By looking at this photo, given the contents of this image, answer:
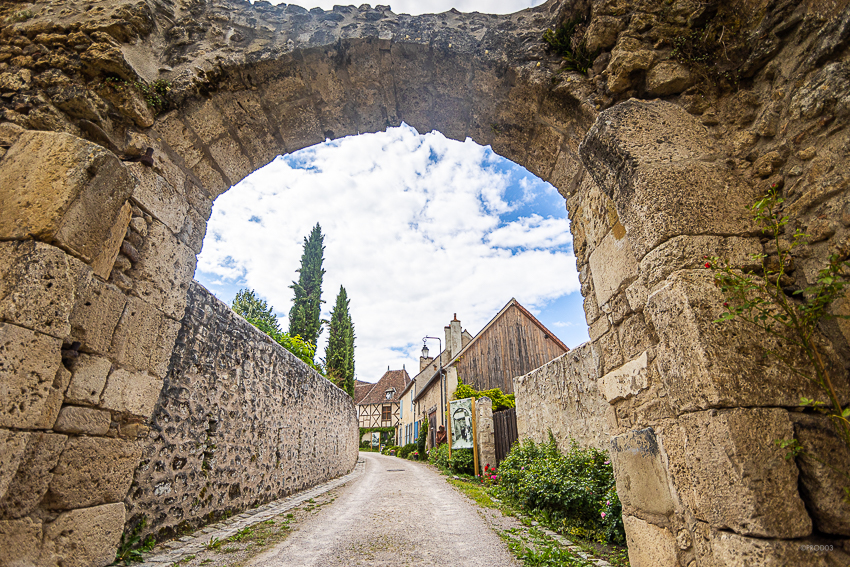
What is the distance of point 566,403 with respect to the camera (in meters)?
5.70

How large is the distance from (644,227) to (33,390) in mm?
2888

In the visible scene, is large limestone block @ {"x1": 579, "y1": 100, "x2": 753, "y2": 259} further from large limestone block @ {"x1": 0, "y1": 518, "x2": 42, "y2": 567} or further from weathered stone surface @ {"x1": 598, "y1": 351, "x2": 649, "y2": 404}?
large limestone block @ {"x1": 0, "y1": 518, "x2": 42, "y2": 567}

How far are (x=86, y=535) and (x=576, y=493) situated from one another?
4034 millimetres

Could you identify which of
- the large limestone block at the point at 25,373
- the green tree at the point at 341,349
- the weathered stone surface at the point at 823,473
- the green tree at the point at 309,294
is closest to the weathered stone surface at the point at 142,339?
the large limestone block at the point at 25,373

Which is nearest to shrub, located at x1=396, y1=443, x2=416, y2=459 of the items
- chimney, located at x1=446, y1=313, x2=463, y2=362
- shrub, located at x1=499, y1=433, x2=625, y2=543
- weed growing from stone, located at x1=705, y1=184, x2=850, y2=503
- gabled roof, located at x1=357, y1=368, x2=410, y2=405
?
chimney, located at x1=446, y1=313, x2=463, y2=362

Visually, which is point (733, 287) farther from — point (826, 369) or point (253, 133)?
point (253, 133)

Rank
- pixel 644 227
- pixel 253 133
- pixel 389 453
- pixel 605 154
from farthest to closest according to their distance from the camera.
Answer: pixel 389 453, pixel 253 133, pixel 605 154, pixel 644 227

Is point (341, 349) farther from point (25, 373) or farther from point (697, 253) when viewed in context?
point (697, 253)

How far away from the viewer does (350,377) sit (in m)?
22.0

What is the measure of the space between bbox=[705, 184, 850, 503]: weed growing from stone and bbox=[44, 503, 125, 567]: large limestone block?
10.2 ft

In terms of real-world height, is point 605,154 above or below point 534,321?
below

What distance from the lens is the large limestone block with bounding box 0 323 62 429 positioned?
1.57 m

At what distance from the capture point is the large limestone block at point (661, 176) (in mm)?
1738

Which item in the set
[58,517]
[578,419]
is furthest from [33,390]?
[578,419]
